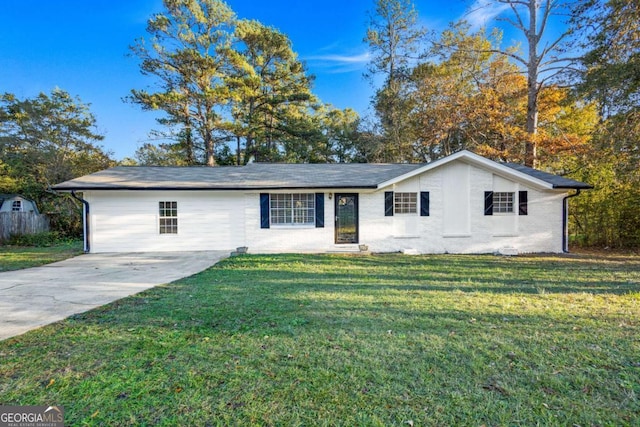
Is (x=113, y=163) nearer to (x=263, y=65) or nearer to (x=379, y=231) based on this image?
(x=263, y=65)

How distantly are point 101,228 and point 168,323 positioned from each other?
8.96m

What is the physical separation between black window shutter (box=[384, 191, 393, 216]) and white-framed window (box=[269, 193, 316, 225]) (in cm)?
269

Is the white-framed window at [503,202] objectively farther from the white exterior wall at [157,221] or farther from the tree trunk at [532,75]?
the white exterior wall at [157,221]

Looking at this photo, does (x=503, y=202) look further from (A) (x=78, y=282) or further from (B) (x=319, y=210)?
(A) (x=78, y=282)

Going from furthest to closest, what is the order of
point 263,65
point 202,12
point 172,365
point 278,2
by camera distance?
1. point 263,65
2. point 202,12
3. point 278,2
4. point 172,365

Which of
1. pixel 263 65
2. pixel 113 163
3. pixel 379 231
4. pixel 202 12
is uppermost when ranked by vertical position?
pixel 202 12

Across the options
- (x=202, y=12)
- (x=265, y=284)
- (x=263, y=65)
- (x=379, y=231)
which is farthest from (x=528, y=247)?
(x=202, y=12)

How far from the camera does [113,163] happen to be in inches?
738

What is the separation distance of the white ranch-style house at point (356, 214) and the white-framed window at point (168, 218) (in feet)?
0.11

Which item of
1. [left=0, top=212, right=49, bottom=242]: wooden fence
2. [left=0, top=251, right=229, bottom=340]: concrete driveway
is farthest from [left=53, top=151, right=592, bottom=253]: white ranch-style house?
[left=0, top=212, right=49, bottom=242]: wooden fence

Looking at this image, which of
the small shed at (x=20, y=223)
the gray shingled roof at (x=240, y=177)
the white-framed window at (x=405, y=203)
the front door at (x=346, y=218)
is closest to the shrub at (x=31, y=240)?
the small shed at (x=20, y=223)

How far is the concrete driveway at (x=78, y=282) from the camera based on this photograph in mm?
4195
